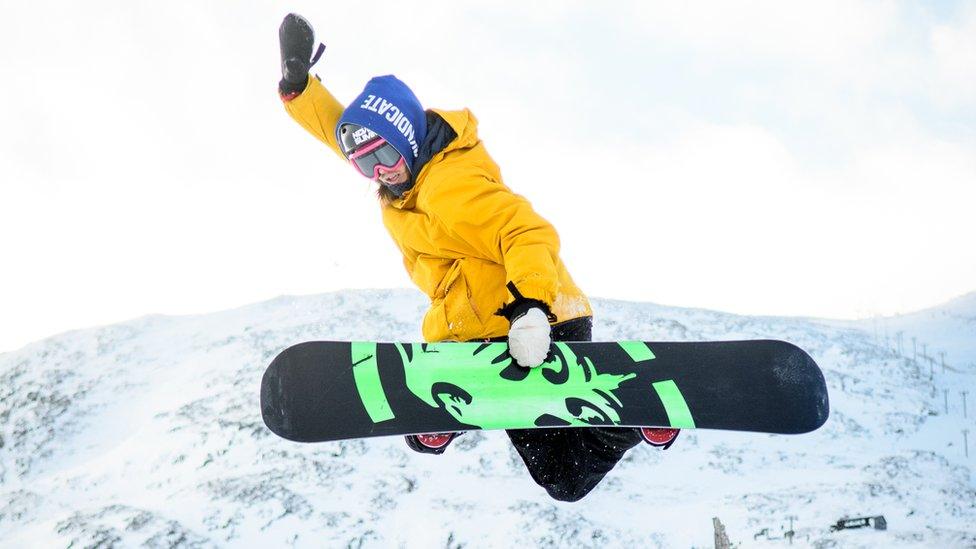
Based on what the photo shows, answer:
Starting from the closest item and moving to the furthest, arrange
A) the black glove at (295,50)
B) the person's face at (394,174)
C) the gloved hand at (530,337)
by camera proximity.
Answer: the gloved hand at (530,337)
the person's face at (394,174)
the black glove at (295,50)

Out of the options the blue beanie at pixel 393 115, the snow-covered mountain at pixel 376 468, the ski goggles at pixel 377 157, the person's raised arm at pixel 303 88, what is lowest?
the snow-covered mountain at pixel 376 468

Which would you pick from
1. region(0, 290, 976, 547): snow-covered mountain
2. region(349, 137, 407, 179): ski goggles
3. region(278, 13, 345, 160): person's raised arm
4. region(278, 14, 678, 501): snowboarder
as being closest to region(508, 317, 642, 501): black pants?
region(278, 14, 678, 501): snowboarder

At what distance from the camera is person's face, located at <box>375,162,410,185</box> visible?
3.49 metres

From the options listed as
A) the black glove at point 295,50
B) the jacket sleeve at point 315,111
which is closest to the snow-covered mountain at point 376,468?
the jacket sleeve at point 315,111

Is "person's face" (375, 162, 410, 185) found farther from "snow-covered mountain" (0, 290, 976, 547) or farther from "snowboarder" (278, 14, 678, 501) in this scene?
"snow-covered mountain" (0, 290, 976, 547)

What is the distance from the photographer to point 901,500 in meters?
18.8

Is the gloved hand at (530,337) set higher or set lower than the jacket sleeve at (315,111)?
lower

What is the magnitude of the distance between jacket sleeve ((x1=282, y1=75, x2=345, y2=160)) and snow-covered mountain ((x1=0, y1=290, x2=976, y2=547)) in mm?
13551

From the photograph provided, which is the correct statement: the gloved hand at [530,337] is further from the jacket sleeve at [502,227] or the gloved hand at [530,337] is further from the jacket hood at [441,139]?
the jacket hood at [441,139]

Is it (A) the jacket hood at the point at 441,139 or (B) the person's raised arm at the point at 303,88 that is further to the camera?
(B) the person's raised arm at the point at 303,88

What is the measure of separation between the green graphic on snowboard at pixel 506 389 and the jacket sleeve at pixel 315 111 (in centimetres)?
147

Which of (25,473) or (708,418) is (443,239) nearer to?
(708,418)

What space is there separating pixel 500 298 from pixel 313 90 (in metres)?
1.75

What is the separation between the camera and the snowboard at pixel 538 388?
340 centimetres
